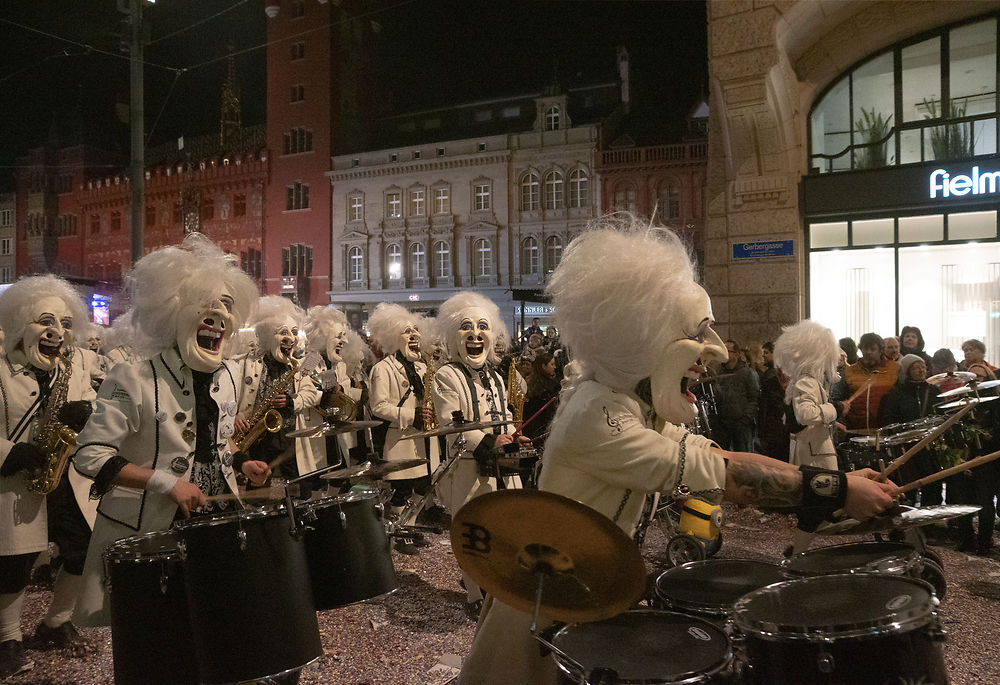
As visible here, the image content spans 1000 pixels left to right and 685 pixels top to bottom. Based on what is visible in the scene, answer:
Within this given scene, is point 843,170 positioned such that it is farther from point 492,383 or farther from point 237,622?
point 237,622

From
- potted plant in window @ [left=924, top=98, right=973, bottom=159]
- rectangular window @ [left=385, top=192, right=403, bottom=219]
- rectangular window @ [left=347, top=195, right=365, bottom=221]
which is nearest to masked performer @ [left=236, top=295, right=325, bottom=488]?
potted plant in window @ [left=924, top=98, right=973, bottom=159]

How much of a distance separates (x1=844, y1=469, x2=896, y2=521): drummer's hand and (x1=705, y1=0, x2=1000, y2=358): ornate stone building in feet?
30.6

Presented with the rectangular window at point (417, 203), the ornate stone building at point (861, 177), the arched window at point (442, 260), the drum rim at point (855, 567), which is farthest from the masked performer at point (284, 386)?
the rectangular window at point (417, 203)

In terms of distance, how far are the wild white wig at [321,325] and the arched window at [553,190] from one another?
25526mm

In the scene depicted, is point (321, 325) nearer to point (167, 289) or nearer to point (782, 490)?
point (167, 289)

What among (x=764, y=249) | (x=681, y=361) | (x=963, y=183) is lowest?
(x=681, y=361)

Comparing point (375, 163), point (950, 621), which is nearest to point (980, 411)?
point (950, 621)

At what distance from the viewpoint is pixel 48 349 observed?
480cm

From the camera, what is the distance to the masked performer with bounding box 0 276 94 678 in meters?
4.17

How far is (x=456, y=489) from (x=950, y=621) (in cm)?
336

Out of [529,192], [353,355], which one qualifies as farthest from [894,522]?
[529,192]

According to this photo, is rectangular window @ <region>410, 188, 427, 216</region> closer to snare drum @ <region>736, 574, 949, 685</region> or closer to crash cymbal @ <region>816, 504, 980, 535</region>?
crash cymbal @ <region>816, 504, 980, 535</region>

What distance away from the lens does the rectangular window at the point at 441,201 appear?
120 ft

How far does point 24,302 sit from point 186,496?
111 inches
